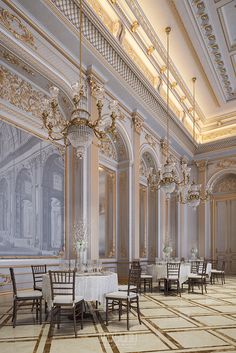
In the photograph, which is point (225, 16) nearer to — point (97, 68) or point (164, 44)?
point (164, 44)

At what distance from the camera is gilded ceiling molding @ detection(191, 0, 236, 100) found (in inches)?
299

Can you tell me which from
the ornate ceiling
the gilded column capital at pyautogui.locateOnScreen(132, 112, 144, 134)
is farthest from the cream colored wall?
the ornate ceiling

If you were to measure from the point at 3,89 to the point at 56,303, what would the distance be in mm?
3660

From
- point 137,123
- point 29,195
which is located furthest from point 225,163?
point 29,195

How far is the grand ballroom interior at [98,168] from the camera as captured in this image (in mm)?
4902

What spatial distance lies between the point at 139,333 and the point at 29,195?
3.21 meters

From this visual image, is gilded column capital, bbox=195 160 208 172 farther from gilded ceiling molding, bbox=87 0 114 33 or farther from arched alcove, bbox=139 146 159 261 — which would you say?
gilded ceiling molding, bbox=87 0 114 33

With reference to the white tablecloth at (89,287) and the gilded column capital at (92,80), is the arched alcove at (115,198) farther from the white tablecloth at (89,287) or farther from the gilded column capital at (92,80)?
the white tablecloth at (89,287)

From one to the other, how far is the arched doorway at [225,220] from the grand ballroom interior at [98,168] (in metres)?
3.23

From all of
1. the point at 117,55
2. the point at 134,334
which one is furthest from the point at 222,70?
the point at 134,334

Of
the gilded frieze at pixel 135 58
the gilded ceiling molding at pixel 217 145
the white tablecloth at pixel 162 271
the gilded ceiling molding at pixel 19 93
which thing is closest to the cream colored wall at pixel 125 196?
the gilded ceiling molding at pixel 19 93

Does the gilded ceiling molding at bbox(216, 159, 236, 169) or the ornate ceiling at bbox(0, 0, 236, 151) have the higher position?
the ornate ceiling at bbox(0, 0, 236, 151)

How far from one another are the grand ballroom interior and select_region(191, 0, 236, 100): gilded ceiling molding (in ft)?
0.13

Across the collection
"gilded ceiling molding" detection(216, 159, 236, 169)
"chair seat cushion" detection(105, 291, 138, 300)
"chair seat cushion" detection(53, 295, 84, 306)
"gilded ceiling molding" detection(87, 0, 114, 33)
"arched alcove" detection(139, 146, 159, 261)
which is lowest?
"chair seat cushion" detection(105, 291, 138, 300)
